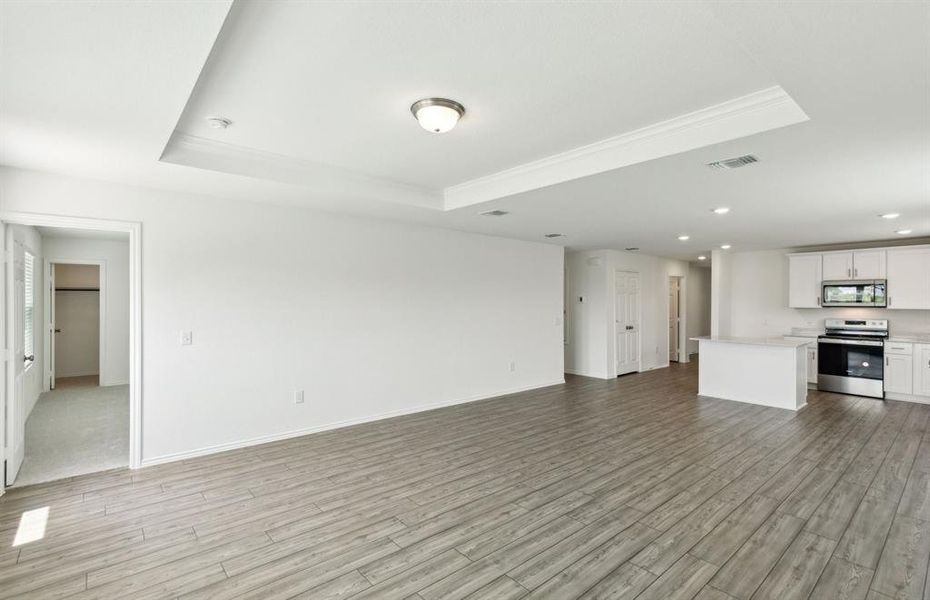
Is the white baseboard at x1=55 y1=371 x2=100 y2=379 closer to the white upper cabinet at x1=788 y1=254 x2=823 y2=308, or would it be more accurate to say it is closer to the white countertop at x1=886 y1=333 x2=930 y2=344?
the white upper cabinet at x1=788 y1=254 x2=823 y2=308

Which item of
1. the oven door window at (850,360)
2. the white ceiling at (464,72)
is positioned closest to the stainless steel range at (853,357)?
the oven door window at (850,360)

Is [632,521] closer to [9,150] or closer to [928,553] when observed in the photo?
[928,553]

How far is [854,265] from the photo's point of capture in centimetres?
701

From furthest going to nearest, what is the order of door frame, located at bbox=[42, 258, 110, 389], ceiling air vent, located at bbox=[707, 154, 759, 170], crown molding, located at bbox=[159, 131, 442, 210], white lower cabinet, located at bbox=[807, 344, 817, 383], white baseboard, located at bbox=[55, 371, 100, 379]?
white baseboard, located at bbox=[55, 371, 100, 379] < white lower cabinet, located at bbox=[807, 344, 817, 383] < door frame, located at bbox=[42, 258, 110, 389] < crown molding, located at bbox=[159, 131, 442, 210] < ceiling air vent, located at bbox=[707, 154, 759, 170]

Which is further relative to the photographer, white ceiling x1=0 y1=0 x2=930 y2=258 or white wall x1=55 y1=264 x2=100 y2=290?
white wall x1=55 y1=264 x2=100 y2=290

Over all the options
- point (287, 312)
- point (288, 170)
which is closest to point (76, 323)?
point (287, 312)

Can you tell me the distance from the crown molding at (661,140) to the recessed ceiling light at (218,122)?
2.18 meters

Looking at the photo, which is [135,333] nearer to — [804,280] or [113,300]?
[113,300]

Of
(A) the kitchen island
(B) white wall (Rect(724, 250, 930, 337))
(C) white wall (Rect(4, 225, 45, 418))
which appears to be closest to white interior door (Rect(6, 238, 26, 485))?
(C) white wall (Rect(4, 225, 45, 418))

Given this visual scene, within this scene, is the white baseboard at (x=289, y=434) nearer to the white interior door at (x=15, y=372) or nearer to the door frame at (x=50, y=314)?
the white interior door at (x=15, y=372)

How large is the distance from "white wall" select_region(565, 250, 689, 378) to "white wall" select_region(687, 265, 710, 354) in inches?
73.6

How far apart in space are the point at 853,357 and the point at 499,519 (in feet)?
22.8

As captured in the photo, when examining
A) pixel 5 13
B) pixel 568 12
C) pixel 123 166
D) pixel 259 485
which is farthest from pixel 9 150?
pixel 568 12

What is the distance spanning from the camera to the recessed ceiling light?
284cm
